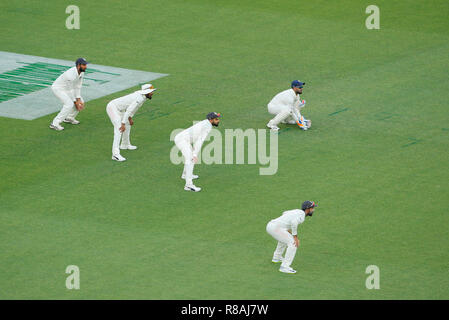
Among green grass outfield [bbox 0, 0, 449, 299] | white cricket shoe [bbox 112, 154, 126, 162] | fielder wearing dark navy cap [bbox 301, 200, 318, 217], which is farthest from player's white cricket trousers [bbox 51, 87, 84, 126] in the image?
fielder wearing dark navy cap [bbox 301, 200, 318, 217]

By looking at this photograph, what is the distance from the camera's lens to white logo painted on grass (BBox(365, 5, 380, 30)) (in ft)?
114

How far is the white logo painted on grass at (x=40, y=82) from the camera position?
26.5 meters

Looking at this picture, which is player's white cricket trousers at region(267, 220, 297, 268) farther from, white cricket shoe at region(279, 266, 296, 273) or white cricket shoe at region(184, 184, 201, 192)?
white cricket shoe at region(184, 184, 201, 192)

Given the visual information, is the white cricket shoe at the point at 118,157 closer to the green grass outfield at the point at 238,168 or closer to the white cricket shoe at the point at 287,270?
the green grass outfield at the point at 238,168

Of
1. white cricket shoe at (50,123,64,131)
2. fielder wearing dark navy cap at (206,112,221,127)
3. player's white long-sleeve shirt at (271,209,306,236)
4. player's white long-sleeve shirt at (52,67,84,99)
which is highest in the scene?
player's white long-sleeve shirt at (52,67,84,99)

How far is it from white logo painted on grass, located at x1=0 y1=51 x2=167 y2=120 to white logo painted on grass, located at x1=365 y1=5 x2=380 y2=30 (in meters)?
10.1

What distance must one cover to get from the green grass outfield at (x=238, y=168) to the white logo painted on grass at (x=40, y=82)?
676mm

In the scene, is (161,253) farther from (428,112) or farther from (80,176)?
(428,112)

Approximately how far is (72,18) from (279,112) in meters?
13.9

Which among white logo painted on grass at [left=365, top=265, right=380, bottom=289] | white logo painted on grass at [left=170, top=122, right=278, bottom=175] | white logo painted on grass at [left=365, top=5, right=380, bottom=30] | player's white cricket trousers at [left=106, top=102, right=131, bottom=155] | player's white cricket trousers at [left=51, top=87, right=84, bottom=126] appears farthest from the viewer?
white logo painted on grass at [left=365, top=5, right=380, bottom=30]

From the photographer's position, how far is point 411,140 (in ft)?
79.2

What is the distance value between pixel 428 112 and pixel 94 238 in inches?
497

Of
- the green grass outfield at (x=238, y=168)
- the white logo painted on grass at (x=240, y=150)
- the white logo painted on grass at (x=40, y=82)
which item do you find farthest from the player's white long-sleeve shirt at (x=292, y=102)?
the white logo painted on grass at (x=40, y=82)

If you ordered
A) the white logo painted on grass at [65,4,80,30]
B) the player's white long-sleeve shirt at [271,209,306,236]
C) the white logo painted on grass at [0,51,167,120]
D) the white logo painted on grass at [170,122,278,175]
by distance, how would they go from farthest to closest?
the white logo painted on grass at [65,4,80,30] → the white logo painted on grass at [0,51,167,120] → the white logo painted on grass at [170,122,278,175] → the player's white long-sleeve shirt at [271,209,306,236]
